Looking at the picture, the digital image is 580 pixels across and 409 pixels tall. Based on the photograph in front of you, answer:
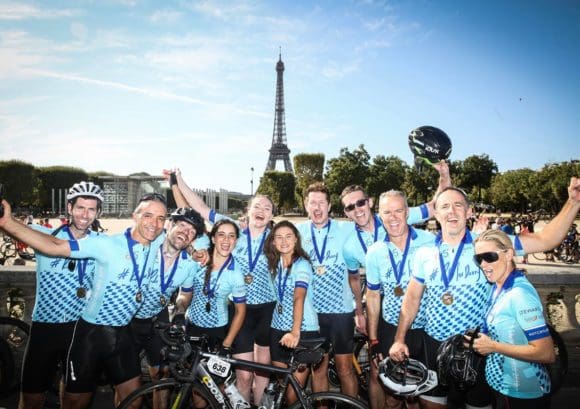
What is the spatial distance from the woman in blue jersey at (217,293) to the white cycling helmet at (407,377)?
151cm

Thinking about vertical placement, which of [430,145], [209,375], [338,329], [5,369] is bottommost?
[5,369]

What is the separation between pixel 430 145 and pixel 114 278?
3.60 metres

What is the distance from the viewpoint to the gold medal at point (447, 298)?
316 cm

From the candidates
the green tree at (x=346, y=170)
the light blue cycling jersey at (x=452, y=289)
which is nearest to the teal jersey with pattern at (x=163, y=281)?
the light blue cycling jersey at (x=452, y=289)

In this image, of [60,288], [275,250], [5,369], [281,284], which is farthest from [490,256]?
[5,369]

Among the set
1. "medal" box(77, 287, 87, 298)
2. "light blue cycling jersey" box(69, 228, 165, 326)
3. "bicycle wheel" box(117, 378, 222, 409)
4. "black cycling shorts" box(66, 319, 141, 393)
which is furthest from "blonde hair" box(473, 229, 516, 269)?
"medal" box(77, 287, 87, 298)

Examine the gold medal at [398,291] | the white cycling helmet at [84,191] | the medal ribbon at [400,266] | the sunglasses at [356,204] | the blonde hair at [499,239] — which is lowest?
the gold medal at [398,291]

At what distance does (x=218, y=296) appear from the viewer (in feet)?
12.7

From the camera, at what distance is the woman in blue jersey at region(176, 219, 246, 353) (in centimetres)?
386

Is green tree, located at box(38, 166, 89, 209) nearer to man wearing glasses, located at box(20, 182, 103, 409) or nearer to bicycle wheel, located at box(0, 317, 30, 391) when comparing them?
bicycle wheel, located at box(0, 317, 30, 391)

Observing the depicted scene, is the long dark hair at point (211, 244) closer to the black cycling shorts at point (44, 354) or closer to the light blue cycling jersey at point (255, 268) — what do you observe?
the light blue cycling jersey at point (255, 268)

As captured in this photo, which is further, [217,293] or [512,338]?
[217,293]

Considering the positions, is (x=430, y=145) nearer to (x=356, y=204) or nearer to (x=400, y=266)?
(x=356, y=204)

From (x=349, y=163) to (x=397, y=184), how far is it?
33.9 feet
